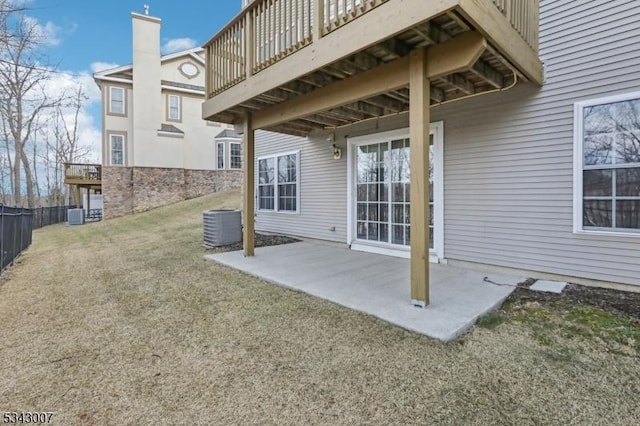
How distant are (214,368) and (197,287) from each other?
2.29m

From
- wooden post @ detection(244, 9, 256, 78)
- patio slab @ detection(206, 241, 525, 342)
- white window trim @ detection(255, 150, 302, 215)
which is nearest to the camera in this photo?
patio slab @ detection(206, 241, 525, 342)

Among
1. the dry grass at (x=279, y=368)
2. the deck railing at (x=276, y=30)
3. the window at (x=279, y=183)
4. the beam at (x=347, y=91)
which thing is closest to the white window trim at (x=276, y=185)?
the window at (x=279, y=183)

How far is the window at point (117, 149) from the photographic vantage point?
1752 centimetres

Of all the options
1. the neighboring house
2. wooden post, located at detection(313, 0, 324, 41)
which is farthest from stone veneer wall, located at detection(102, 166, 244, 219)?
wooden post, located at detection(313, 0, 324, 41)

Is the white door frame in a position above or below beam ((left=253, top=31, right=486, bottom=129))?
below

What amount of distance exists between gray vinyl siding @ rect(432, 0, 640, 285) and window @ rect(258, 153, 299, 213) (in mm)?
4134

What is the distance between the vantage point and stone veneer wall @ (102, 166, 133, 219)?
16672 millimetres

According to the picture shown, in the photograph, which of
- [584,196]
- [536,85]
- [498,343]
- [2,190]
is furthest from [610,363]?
[2,190]

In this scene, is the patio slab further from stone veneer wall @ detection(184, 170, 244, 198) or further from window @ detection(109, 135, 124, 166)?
window @ detection(109, 135, 124, 166)

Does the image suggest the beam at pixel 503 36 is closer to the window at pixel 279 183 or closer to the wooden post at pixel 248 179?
the wooden post at pixel 248 179

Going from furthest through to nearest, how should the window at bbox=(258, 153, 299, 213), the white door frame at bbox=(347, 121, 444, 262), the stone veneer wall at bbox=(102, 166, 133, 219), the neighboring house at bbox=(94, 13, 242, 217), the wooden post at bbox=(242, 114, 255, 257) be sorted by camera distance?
1. the neighboring house at bbox=(94, 13, 242, 217)
2. the stone veneer wall at bbox=(102, 166, 133, 219)
3. the window at bbox=(258, 153, 299, 213)
4. the wooden post at bbox=(242, 114, 255, 257)
5. the white door frame at bbox=(347, 121, 444, 262)

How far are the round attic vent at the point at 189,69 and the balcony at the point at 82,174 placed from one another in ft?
24.3

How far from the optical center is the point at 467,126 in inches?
206

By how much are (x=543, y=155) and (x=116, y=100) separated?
20.1m
